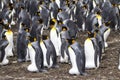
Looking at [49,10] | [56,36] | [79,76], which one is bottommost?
[79,76]

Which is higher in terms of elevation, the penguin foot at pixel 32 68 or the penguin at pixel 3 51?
the penguin at pixel 3 51

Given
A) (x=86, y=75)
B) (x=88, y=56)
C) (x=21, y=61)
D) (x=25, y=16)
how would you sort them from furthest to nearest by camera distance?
1. (x=25, y=16)
2. (x=21, y=61)
3. (x=88, y=56)
4. (x=86, y=75)

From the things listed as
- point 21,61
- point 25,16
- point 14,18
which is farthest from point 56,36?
point 14,18

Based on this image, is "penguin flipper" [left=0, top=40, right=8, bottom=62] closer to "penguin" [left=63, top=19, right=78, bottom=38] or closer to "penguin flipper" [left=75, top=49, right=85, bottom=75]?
"penguin flipper" [left=75, top=49, right=85, bottom=75]

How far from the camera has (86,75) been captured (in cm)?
997

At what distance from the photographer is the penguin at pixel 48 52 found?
35.0 ft

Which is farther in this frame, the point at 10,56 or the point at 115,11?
the point at 115,11

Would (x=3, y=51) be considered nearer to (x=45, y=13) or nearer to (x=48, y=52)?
(x=48, y=52)

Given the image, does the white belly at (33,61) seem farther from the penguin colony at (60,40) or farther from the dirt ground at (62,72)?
the dirt ground at (62,72)

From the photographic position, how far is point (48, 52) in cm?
1066

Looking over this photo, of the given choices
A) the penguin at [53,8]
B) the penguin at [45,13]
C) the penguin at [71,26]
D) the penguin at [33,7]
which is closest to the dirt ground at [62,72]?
the penguin at [71,26]

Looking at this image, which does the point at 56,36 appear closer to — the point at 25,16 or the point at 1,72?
the point at 1,72

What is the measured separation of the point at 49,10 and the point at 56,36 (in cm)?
458

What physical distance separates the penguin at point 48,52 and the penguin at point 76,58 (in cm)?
73
